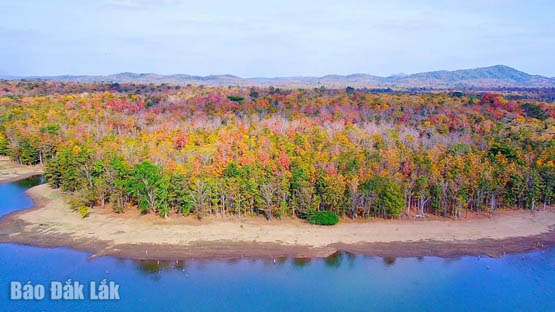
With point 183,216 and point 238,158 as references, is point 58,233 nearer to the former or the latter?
point 183,216

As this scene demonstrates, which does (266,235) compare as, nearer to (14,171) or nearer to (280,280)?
(280,280)

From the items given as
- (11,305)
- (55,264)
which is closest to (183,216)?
(55,264)

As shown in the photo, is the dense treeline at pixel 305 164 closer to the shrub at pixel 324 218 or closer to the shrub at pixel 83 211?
the shrub at pixel 324 218

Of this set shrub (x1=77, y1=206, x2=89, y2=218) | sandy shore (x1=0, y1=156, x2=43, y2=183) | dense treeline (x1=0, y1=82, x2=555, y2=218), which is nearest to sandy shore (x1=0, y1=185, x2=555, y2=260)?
shrub (x1=77, y1=206, x2=89, y2=218)

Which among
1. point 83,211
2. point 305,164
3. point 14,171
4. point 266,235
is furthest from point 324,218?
point 14,171

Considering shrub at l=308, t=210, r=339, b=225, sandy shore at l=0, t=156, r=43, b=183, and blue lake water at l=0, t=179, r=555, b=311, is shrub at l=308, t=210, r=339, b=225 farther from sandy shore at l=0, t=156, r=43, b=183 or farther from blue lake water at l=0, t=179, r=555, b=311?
sandy shore at l=0, t=156, r=43, b=183

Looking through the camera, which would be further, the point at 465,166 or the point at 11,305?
the point at 465,166
